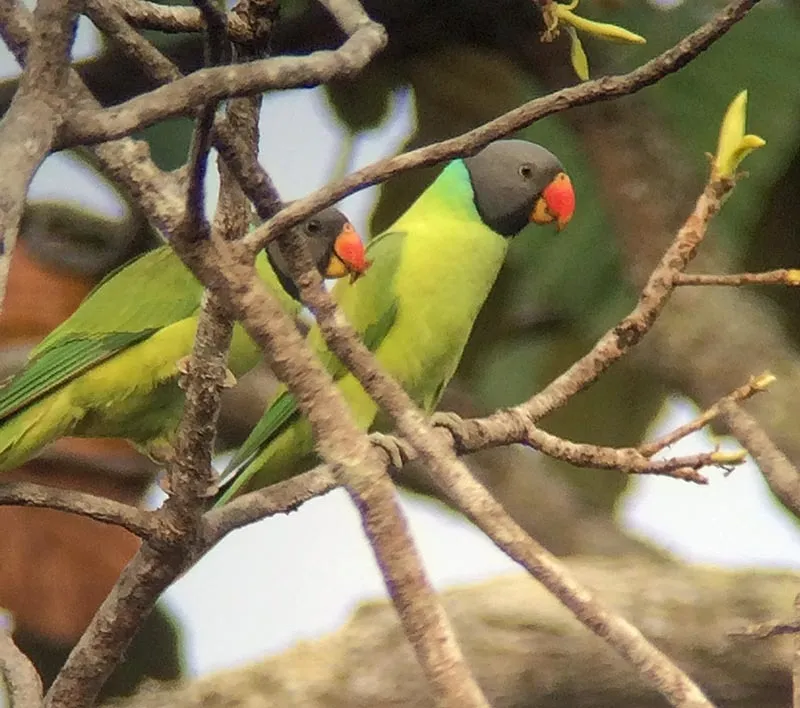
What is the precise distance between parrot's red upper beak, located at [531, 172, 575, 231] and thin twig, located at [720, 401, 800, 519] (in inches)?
22.5

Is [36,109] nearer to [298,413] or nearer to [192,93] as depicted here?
[192,93]

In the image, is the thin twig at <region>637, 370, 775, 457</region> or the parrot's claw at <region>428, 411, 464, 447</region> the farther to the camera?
the parrot's claw at <region>428, 411, 464, 447</region>

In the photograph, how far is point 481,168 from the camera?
1.15m

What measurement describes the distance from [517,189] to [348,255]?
26 centimetres

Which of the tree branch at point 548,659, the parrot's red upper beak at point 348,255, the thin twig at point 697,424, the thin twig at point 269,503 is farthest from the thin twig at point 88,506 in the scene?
the tree branch at point 548,659

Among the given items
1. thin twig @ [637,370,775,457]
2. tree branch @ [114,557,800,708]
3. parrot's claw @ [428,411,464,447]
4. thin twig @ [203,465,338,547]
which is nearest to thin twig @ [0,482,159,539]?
thin twig @ [203,465,338,547]

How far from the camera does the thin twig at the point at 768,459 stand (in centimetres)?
58

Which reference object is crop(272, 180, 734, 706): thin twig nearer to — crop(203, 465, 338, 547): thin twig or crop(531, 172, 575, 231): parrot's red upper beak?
crop(203, 465, 338, 547): thin twig

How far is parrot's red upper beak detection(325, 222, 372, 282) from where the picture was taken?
963 mm

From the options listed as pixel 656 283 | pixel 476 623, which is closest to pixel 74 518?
pixel 476 623

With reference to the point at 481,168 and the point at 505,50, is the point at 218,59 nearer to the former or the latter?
the point at 481,168

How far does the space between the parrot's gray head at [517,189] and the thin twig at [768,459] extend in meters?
0.57

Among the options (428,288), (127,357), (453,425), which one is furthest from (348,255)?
(453,425)

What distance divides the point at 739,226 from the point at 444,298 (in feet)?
1.92
